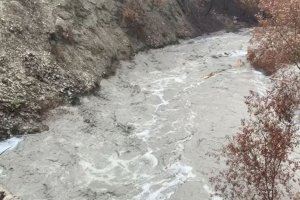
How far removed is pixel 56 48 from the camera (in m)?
18.7

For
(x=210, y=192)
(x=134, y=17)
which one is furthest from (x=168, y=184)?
(x=134, y=17)

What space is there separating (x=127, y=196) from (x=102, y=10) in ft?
52.0

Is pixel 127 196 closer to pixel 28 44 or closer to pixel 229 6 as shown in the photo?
pixel 28 44

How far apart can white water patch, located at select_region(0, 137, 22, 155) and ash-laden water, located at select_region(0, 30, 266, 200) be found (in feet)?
0.84

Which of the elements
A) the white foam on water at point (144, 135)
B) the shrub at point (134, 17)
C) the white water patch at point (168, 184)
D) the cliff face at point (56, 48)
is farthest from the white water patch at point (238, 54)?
the white water patch at point (168, 184)

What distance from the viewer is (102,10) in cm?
2491

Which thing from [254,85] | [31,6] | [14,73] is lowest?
[254,85]

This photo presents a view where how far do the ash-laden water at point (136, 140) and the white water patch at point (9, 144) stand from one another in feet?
0.84

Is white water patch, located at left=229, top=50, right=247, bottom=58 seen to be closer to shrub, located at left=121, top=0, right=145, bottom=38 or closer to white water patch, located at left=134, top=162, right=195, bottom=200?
shrub, located at left=121, top=0, right=145, bottom=38

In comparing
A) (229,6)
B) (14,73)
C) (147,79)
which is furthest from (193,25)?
(14,73)

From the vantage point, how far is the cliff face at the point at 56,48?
15.0 m

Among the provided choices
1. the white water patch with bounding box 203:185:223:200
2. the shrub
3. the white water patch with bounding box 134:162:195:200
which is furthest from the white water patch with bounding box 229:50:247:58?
the white water patch with bounding box 203:185:223:200

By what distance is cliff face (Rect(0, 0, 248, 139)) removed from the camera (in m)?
15.0

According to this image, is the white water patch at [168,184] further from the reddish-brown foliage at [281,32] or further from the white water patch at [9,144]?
the reddish-brown foliage at [281,32]
